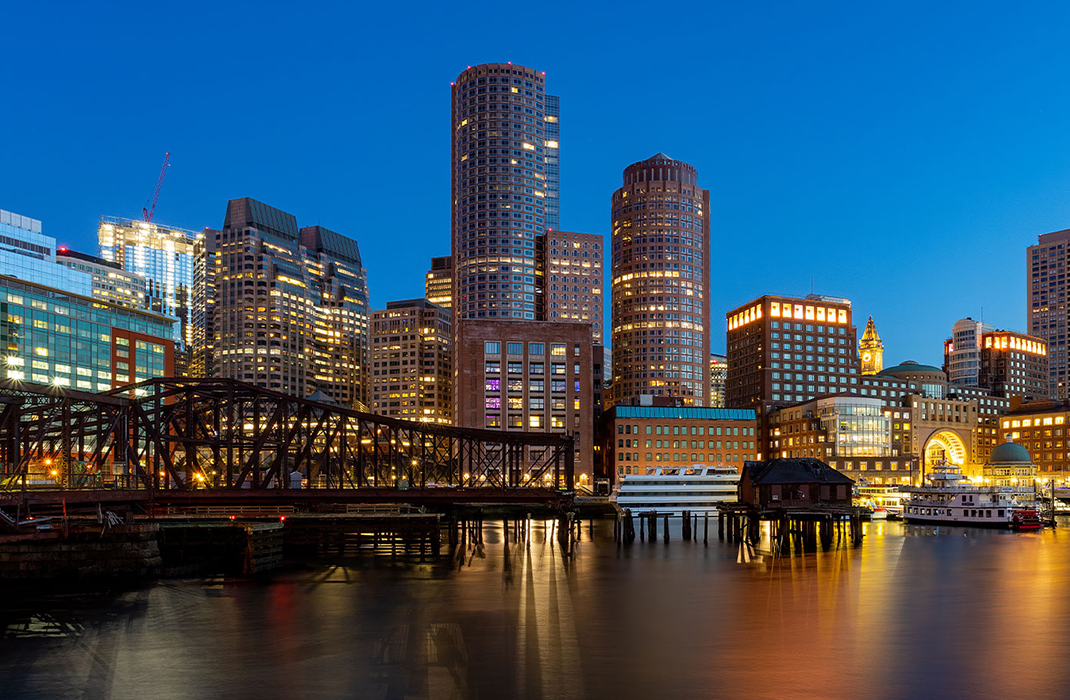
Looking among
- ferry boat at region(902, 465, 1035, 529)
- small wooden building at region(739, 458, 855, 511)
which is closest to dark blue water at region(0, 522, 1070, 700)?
small wooden building at region(739, 458, 855, 511)

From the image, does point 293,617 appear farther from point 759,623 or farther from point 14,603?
point 759,623

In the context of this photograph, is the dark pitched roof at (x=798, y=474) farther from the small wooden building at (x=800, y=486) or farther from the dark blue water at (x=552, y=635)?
the dark blue water at (x=552, y=635)

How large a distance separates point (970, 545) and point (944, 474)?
2335 inches

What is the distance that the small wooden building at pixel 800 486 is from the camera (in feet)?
425

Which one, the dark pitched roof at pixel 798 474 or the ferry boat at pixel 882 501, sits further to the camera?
the ferry boat at pixel 882 501

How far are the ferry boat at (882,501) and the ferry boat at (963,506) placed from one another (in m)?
3.48

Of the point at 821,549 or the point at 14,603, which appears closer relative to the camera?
the point at 14,603

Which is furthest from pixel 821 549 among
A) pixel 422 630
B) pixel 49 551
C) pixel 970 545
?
pixel 49 551

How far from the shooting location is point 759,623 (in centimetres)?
5681

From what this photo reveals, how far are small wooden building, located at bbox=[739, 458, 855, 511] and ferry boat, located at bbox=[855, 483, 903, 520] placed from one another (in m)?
28.0

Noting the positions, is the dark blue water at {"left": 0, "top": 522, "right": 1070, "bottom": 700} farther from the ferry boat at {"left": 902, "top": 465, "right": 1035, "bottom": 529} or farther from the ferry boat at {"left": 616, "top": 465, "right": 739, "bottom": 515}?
the ferry boat at {"left": 616, "top": 465, "right": 739, "bottom": 515}

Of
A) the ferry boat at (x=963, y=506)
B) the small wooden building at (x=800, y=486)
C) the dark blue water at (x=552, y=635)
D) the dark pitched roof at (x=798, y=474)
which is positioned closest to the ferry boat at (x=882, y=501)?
the ferry boat at (x=963, y=506)

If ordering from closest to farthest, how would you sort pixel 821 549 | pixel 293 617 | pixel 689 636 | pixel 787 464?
pixel 689 636 → pixel 293 617 → pixel 821 549 → pixel 787 464

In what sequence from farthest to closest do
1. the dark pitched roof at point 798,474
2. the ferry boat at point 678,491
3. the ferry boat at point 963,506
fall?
the ferry boat at point 678,491
the ferry boat at point 963,506
the dark pitched roof at point 798,474
